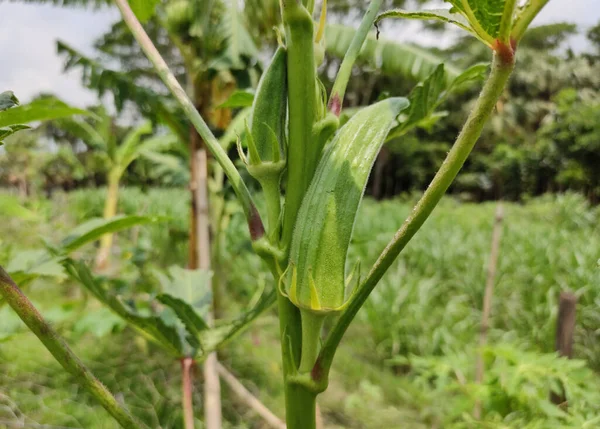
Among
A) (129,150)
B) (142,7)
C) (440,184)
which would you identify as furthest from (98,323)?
(129,150)

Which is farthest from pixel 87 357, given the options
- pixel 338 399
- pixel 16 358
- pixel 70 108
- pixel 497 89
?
pixel 497 89

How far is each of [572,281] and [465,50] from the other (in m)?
15.4

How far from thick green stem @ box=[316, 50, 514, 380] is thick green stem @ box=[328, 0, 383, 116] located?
0.32 ft

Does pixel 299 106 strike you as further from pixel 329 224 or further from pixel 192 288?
pixel 192 288

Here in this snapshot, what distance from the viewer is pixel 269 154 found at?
38cm

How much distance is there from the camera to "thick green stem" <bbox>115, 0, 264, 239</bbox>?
36 cm

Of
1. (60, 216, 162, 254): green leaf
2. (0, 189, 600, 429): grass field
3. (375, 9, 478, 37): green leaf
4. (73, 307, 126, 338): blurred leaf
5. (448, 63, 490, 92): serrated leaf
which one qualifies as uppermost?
(375, 9, 478, 37): green leaf

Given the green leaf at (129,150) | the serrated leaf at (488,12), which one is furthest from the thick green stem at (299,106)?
the green leaf at (129,150)

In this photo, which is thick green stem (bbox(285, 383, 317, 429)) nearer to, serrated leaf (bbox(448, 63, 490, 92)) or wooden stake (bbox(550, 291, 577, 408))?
serrated leaf (bbox(448, 63, 490, 92))

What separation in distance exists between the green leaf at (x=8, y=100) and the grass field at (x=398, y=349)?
628 millimetres

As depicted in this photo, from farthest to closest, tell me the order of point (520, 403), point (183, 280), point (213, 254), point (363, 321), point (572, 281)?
point (363, 321) → point (572, 281) → point (213, 254) → point (520, 403) → point (183, 280)

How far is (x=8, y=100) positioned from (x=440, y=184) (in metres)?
0.30

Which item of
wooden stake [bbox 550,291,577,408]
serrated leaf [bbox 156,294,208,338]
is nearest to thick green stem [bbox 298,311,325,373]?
serrated leaf [bbox 156,294,208,338]

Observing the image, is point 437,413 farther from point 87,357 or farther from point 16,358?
point 16,358
